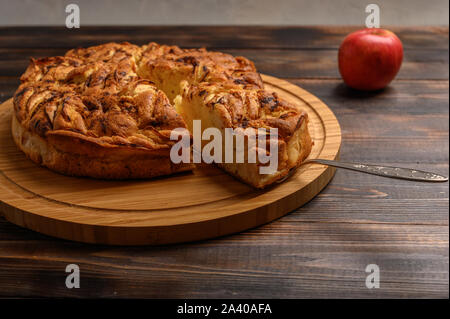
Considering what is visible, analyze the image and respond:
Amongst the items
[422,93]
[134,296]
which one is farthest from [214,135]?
[422,93]

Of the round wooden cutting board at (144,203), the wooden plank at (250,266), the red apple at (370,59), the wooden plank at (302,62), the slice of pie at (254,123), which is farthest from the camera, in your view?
the wooden plank at (302,62)

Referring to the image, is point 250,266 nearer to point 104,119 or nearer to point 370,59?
point 104,119

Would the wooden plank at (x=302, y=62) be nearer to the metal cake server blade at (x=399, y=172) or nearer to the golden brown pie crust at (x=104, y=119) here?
the golden brown pie crust at (x=104, y=119)

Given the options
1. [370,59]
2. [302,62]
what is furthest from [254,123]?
[302,62]

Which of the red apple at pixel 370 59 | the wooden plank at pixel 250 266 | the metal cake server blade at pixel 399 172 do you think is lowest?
the wooden plank at pixel 250 266

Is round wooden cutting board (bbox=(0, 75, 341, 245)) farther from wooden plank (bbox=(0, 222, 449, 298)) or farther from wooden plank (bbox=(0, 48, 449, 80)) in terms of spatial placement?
wooden plank (bbox=(0, 48, 449, 80))

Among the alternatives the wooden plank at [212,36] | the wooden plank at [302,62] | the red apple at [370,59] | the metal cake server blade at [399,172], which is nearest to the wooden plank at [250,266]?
the metal cake server blade at [399,172]

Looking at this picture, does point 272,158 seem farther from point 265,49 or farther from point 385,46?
point 265,49
